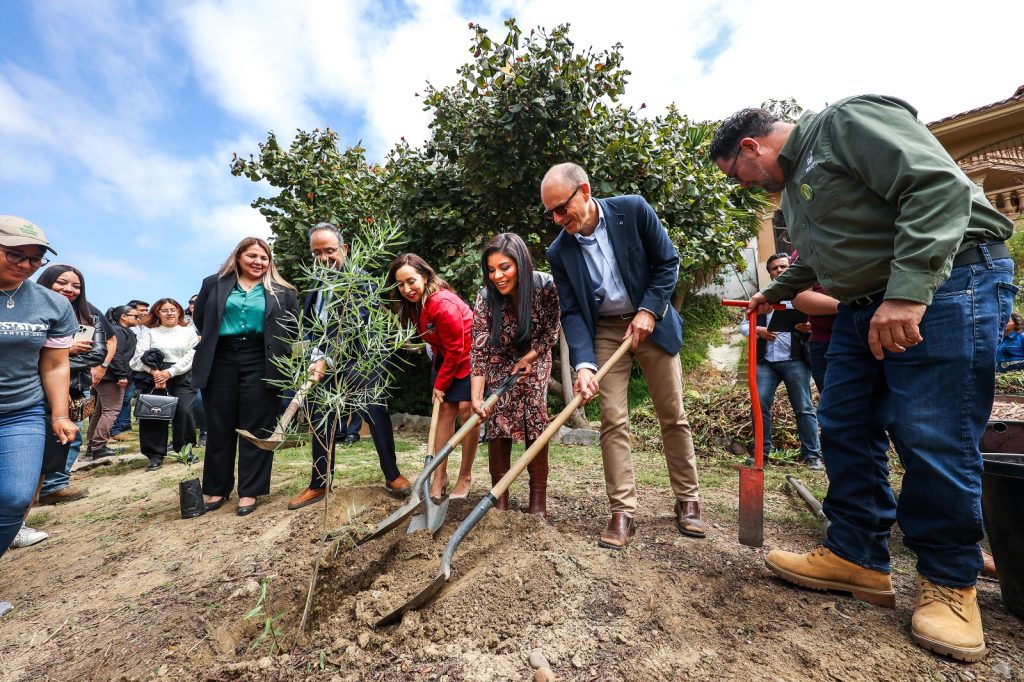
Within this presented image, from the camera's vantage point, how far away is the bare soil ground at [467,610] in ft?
5.23

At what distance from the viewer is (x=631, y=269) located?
9.04 feet

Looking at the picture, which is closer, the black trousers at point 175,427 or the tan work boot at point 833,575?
the tan work boot at point 833,575

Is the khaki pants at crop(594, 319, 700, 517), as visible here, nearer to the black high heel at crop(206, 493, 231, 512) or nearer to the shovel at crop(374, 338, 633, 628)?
the shovel at crop(374, 338, 633, 628)

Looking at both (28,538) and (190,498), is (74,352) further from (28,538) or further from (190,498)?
(190,498)

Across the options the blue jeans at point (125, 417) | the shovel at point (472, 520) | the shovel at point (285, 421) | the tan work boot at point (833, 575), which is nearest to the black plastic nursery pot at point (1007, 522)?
the tan work boot at point (833, 575)

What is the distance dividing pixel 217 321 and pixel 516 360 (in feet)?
6.90

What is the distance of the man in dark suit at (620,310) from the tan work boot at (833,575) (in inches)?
24.9

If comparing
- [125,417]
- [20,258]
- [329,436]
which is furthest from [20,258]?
[125,417]

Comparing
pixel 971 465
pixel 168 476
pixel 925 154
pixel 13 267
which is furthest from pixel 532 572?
pixel 168 476

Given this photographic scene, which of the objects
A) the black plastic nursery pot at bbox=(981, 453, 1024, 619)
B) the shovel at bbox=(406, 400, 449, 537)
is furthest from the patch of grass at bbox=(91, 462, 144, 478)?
the black plastic nursery pot at bbox=(981, 453, 1024, 619)

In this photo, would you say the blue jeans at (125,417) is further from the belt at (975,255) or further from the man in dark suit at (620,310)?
the belt at (975,255)

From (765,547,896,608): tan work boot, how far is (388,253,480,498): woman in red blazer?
6.23 ft

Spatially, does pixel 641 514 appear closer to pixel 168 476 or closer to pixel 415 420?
pixel 168 476

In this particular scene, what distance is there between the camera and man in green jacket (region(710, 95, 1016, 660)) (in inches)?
59.4
